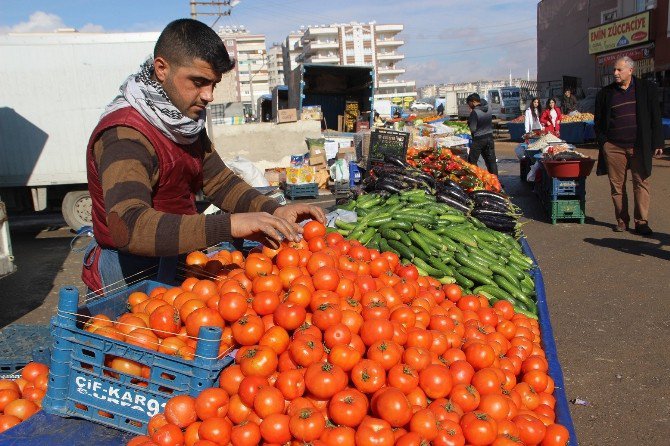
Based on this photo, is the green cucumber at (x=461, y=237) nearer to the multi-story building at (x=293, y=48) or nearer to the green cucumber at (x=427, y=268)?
the green cucumber at (x=427, y=268)

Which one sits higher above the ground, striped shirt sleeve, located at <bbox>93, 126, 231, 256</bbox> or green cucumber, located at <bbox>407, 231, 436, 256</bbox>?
striped shirt sleeve, located at <bbox>93, 126, 231, 256</bbox>

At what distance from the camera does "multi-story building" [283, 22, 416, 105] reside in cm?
11719

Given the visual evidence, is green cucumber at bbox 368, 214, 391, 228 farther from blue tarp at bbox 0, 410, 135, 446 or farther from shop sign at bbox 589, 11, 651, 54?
shop sign at bbox 589, 11, 651, 54

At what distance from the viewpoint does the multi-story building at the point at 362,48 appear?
384 ft

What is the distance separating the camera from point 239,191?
3211mm

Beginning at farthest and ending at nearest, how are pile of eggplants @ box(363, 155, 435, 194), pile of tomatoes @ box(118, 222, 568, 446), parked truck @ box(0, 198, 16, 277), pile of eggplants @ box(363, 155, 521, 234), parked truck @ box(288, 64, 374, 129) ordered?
parked truck @ box(288, 64, 374, 129) → pile of eggplants @ box(363, 155, 435, 194) → parked truck @ box(0, 198, 16, 277) → pile of eggplants @ box(363, 155, 521, 234) → pile of tomatoes @ box(118, 222, 568, 446)

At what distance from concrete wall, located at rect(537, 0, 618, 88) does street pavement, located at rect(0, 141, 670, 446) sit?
30.0 metres

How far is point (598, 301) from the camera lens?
6184 millimetres

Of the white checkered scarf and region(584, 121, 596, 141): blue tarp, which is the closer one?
the white checkered scarf

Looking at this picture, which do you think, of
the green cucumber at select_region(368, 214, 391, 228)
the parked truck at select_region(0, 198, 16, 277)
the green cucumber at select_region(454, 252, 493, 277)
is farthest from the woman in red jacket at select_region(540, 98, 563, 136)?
the parked truck at select_region(0, 198, 16, 277)

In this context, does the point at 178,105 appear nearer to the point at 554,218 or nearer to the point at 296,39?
the point at 554,218

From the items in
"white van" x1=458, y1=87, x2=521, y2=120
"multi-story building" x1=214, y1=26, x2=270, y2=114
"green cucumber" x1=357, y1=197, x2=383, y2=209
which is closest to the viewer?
"green cucumber" x1=357, y1=197, x2=383, y2=209

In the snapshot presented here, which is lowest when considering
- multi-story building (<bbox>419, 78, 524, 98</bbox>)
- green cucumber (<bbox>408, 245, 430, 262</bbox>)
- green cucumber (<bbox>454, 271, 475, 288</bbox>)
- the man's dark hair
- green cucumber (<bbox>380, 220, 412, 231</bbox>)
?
green cucumber (<bbox>454, 271, 475, 288</bbox>)

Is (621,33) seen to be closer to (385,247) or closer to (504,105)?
(504,105)
